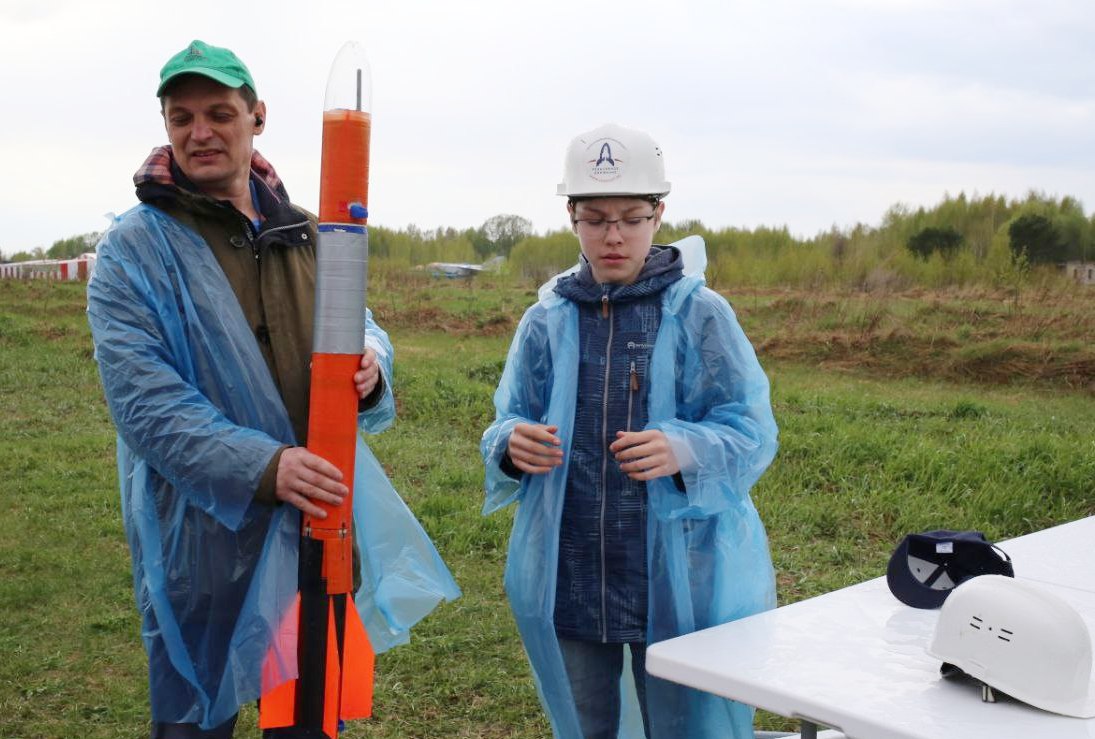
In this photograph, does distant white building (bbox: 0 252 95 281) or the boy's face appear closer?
the boy's face

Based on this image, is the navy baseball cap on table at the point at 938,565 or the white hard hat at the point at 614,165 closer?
the navy baseball cap on table at the point at 938,565

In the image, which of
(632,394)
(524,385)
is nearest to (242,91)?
(524,385)

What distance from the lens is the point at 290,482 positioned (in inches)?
84.5

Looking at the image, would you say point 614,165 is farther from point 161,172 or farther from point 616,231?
point 161,172

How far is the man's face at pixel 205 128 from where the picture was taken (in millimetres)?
2223

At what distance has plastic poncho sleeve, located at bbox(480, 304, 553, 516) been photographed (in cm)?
251

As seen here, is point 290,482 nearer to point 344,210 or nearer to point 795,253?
point 344,210

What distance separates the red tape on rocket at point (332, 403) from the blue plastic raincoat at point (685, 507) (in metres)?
0.38

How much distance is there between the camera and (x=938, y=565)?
7.29 ft

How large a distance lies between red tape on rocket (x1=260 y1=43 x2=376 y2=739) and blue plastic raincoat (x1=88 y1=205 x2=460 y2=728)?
5 cm

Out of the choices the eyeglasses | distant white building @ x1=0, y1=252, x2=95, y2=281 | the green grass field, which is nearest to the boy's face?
the eyeglasses

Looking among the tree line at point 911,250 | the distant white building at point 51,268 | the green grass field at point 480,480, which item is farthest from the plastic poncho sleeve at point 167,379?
the distant white building at point 51,268

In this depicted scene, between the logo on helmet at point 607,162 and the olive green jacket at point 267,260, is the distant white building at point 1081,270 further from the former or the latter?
the olive green jacket at point 267,260

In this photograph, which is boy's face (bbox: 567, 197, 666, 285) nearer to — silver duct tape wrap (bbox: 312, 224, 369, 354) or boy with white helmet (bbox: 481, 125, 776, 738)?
boy with white helmet (bbox: 481, 125, 776, 738)
